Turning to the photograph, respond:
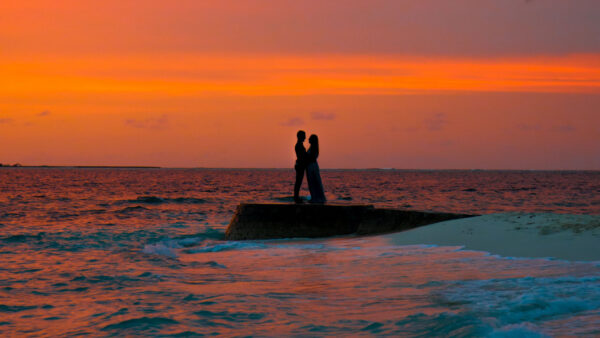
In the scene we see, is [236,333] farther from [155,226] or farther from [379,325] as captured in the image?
[155,226]

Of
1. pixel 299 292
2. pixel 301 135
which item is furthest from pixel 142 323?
pixel 301 135

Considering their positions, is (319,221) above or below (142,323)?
above

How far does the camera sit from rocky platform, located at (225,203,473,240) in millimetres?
15117

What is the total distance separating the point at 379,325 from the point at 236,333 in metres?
1.39

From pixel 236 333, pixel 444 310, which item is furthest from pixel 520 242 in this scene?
pixel 236 333

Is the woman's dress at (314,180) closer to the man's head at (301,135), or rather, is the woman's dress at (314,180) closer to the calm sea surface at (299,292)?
the man's head at (301,135)

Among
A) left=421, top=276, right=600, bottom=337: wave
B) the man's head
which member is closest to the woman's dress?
the man's head

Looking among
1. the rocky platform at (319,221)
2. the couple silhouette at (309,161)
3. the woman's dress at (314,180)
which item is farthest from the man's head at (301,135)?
the rocky platform at (319,221)

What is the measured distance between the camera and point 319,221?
15422 mm

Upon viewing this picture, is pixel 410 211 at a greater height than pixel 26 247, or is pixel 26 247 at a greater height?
→ pixel 410 211

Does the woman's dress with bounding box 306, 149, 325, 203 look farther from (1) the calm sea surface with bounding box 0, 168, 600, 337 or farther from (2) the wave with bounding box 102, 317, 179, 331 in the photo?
(2) the wave with bounding box 102, 317, 179, 331

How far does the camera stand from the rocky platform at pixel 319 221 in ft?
49.6

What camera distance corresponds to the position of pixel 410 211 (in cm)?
1511

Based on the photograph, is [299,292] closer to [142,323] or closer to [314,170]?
[142,323]
